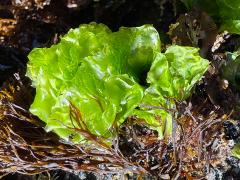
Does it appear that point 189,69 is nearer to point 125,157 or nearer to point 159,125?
point 159,125

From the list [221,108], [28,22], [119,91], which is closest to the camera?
[119,91]

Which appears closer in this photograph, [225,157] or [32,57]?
[32,57]

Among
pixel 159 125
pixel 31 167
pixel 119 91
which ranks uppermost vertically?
pixel 119 91

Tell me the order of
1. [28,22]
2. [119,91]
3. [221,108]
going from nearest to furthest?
[119,91], [221,108], [28,22]

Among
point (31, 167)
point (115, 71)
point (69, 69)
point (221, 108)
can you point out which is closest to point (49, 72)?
point (69, 69)

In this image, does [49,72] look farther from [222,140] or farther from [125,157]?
[222,140]

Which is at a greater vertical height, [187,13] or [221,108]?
[187,13]
